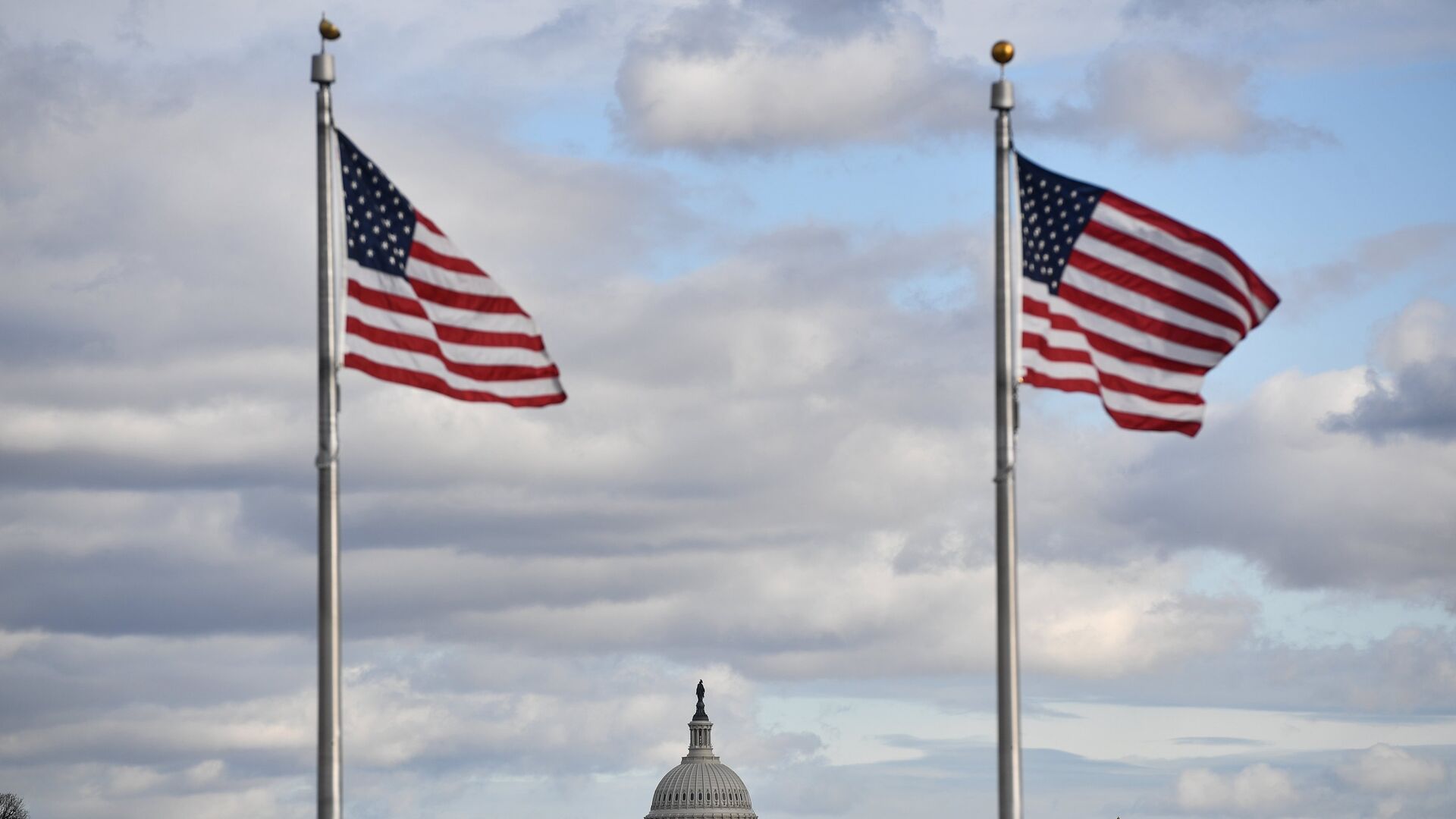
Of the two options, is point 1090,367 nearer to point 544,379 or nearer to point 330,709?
point 544,379

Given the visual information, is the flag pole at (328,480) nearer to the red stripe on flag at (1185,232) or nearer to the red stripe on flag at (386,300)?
the red stripe on flag at (386,300)

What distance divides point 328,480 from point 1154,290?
15757 millimetres

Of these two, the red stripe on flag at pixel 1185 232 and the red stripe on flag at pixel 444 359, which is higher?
the red stripe on flag at pixel 1185 232

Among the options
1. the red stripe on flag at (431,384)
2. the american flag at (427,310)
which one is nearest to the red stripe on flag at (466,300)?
the american flag at (427,310)

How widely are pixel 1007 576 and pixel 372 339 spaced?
12.5 metres

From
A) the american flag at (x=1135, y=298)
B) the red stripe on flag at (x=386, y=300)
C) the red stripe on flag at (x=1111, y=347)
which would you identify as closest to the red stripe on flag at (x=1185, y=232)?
the american flag at (x=1135, y=298)

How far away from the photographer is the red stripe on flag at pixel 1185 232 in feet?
186

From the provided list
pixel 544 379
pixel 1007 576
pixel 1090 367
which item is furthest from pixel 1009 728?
pixel 544 379

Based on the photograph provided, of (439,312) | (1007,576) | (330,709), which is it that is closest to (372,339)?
(439,312)

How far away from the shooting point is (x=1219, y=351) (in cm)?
5659

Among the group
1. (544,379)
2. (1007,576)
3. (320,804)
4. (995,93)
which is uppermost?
(995,93)

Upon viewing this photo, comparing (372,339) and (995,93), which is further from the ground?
(995,93)

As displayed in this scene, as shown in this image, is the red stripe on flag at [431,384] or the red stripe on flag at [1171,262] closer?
the red stripe on flag at [431,384]

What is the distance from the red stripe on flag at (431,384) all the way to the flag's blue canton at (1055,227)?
9.11 m
